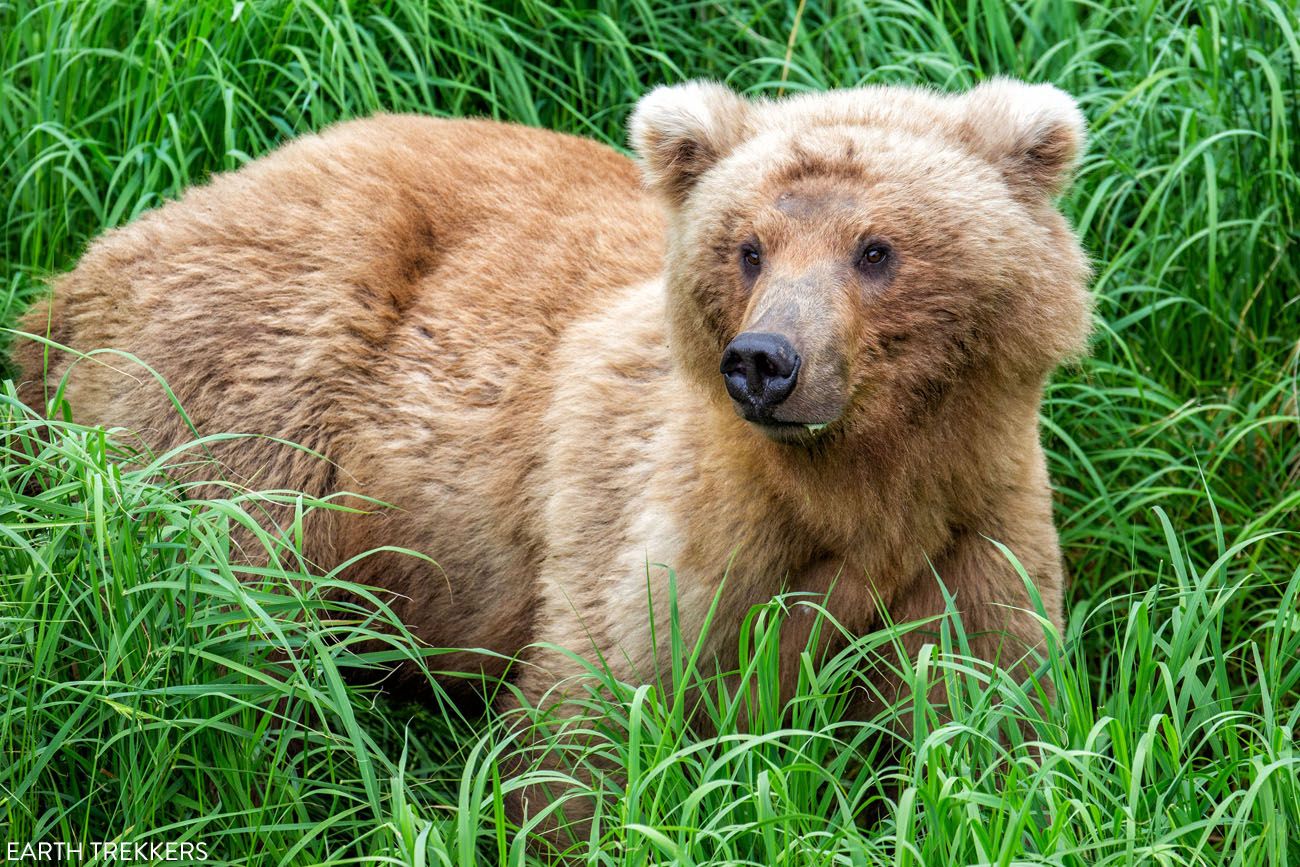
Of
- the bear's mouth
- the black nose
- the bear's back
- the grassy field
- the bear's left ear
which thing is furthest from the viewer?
the bear's back

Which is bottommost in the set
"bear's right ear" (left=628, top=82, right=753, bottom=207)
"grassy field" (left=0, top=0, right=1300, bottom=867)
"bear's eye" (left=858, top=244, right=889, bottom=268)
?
"grassy field" (left=0, top=0, right=1300, bottom=867)

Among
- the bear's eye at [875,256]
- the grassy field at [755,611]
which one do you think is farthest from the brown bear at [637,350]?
the grassy field at [755,611]

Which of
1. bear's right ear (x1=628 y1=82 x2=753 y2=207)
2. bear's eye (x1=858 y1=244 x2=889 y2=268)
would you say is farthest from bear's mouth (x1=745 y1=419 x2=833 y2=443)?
bear's right ear (x1=628 y1=82 x2=753 y2=207)

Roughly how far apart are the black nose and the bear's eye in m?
0.34

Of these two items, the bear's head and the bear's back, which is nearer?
the bear's head

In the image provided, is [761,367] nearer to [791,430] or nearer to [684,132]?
[791,430]

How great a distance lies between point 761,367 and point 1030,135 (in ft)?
3.07

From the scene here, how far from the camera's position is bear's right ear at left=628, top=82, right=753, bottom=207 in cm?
379

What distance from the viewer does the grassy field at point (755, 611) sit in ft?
10.1

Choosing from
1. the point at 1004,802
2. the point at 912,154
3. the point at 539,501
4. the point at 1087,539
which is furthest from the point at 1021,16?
the point at 1004,802

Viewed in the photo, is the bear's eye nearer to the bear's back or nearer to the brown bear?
the brown bear

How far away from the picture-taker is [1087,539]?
516 cm

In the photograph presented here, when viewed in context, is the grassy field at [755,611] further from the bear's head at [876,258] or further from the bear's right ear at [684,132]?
the bear's right ear at [684,132]

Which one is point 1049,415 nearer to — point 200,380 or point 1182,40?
point 1182,40
